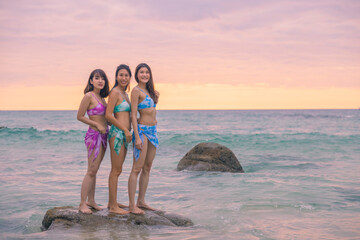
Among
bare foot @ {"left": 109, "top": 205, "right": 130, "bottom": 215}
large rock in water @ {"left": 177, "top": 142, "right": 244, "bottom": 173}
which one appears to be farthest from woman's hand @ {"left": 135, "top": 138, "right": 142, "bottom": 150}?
large rock in water @ {"left": 177, "top": 142, "right": 244, "bottom": 173}

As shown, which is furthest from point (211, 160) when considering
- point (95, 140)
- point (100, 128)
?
point (100, 128)

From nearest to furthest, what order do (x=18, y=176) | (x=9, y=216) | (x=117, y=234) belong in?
(x=117, y=234)
(x=9, y=216)
(x=18, y=176)

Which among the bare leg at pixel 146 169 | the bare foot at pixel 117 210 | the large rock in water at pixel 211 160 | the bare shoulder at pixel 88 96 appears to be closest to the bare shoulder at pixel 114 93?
the bare shoulder at pixel 88 96

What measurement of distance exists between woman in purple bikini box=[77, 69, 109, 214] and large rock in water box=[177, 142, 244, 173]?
7025 millimetres

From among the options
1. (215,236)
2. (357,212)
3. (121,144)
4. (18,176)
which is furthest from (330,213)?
(18,176)

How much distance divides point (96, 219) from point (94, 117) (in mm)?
1560

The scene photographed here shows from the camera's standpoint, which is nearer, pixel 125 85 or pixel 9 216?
pixel 125 85

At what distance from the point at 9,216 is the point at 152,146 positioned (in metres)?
3.76

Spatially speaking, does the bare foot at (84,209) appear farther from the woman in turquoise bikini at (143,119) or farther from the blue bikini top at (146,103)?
the blue bikini top at (146,103)

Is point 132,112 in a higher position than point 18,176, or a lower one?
higher

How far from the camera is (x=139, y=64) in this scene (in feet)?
19.2

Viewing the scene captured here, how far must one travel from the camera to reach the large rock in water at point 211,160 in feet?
40.8

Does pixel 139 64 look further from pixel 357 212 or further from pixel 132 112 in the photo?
pixel 357 212

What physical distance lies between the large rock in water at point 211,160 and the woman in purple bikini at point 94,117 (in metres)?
7.02
